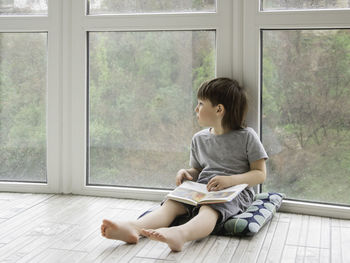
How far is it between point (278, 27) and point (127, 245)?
111 centimetres

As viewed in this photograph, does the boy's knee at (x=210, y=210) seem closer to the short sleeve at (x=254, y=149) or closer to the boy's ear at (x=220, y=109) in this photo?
the short sleeve at (x=254, y=149)

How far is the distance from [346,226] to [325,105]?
50 centimetres

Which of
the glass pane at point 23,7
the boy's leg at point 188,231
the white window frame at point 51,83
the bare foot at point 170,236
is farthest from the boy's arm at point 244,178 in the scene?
the glass pane at point 23,7

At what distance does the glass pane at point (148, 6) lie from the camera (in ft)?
6.95

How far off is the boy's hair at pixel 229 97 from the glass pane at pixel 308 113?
15 cm

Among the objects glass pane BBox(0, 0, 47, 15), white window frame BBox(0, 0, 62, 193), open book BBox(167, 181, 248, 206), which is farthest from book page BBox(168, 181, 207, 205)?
glass pane BBox(0, 0, 47, 15)

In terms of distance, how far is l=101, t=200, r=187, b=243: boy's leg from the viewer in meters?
1.60

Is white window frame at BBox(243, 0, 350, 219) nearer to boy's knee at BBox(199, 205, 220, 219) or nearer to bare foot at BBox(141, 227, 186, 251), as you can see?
boy's knee at BBox(199, 205, 220, 219)

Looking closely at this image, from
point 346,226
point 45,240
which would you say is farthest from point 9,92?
point 346,226

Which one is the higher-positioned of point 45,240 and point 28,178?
point 28,178

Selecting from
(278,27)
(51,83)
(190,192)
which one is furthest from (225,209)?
(51,83)

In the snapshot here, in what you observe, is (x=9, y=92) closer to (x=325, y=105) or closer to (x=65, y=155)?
(x=65, y=155)

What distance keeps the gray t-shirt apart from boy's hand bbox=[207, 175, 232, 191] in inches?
4.4

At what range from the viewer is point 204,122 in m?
1.99
